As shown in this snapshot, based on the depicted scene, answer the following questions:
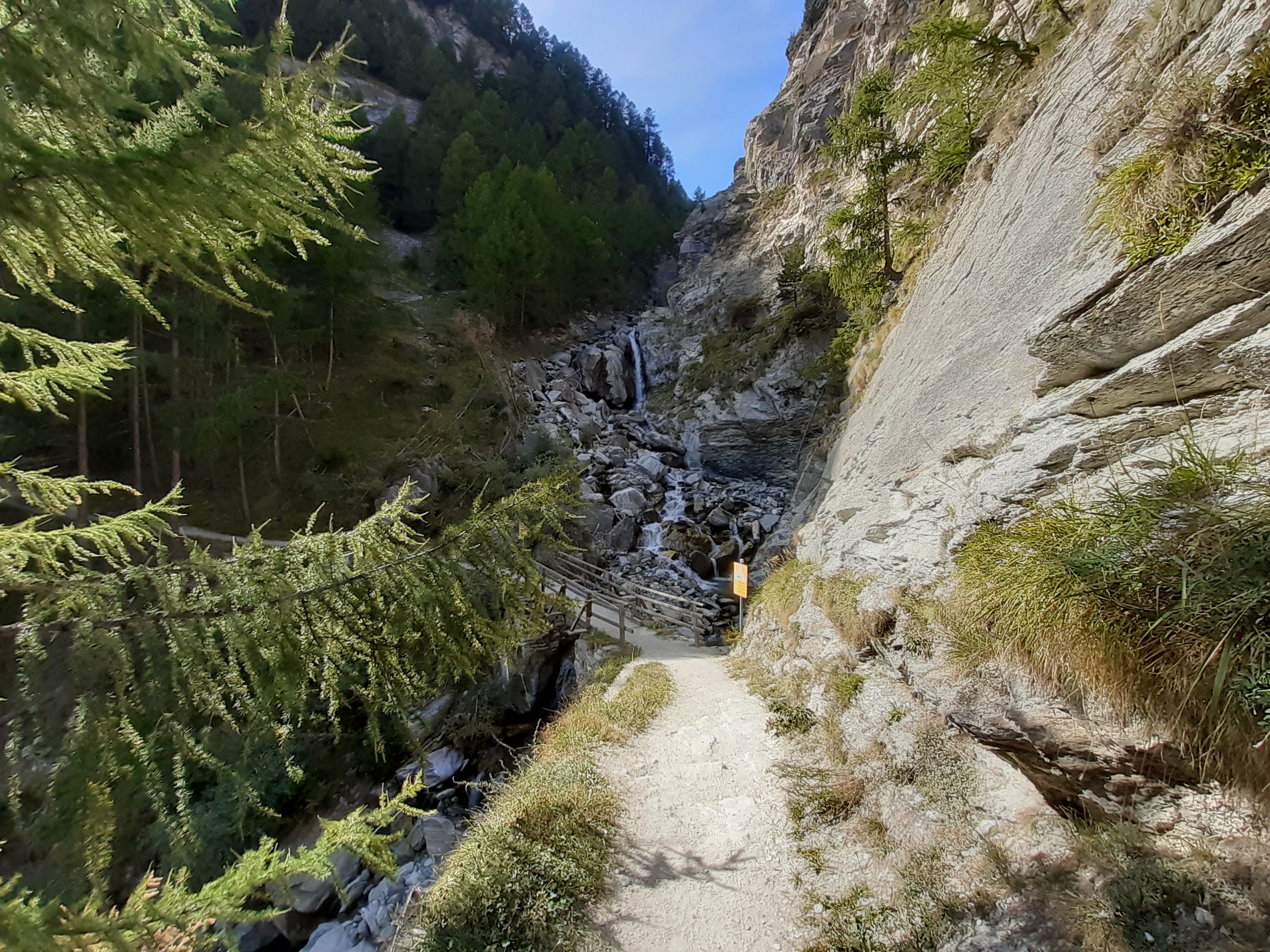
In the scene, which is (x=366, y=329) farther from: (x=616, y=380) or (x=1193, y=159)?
(x=1193, y=159)

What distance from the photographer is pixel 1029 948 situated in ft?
9.09

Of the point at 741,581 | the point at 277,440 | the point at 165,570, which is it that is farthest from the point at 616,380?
the point at 165,570

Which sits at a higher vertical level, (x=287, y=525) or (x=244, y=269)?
(x=244, y=269)

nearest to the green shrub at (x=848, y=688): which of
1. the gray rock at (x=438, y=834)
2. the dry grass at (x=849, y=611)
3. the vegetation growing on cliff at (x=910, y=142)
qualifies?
the dry grass at (x=849, y=611)

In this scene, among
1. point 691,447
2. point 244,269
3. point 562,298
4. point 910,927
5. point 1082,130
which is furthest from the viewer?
point 562,298

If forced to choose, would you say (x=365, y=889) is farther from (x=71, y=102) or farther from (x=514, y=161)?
(x=514, y=161)

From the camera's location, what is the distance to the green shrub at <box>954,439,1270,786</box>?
87.4 inches

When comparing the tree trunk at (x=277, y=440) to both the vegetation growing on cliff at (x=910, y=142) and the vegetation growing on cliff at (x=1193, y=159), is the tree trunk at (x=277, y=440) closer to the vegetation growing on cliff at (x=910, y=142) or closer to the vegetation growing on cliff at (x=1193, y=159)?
the vegetation growing on cliff at (x=910, y=142)

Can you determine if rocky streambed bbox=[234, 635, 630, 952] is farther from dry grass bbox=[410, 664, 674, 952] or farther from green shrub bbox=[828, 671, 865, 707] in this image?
green shrub bbox=[828, 671, 865, 707]

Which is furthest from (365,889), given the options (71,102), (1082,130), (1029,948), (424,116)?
(424,116)

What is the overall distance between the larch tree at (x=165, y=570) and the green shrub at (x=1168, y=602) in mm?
3068

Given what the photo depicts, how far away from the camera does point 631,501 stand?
703 inches

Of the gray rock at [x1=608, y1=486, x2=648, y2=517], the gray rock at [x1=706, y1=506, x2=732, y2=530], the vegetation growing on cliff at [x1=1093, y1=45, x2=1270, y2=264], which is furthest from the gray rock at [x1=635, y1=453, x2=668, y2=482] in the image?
the vegetation growing on cliff at [x1=1093, y1=45, x2=1270, y2=264]

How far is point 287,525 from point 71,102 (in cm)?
1511
